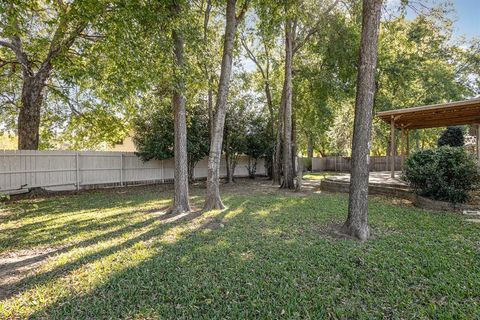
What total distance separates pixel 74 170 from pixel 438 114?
1382 cm

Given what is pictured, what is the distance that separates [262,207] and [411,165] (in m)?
4.27

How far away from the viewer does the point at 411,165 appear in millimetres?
7340

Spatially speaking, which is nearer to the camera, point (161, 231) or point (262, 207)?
point (161, 231)

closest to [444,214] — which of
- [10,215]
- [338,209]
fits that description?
[338,209]

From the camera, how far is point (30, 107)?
31.2 ft

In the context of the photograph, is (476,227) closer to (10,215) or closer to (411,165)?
(411,165)

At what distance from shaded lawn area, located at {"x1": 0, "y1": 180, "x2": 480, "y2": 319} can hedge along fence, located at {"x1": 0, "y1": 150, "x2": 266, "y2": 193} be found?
3.89 metres

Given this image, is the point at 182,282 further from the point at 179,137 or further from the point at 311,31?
the point at 311,31

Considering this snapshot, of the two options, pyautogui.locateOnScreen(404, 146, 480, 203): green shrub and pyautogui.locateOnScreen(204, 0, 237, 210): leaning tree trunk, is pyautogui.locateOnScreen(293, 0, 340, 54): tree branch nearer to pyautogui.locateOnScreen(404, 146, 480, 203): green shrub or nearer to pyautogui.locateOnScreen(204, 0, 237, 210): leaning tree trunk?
pyautogui.locateOnScreen(204, 0, 237, 210): leaning tree trunk

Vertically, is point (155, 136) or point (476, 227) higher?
point (155, 136)

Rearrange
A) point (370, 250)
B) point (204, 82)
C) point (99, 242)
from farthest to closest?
1. point (204, 82)
2. point (99, 242)
3. point (370, 250)

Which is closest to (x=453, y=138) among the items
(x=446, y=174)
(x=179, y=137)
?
A: (x=446, y=174)

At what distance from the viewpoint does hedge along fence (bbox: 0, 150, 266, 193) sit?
29.3 ft

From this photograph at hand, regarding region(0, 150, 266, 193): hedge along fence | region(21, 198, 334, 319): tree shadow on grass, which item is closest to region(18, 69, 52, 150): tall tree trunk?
region(0, 150, 266, 193): hedge along fence
